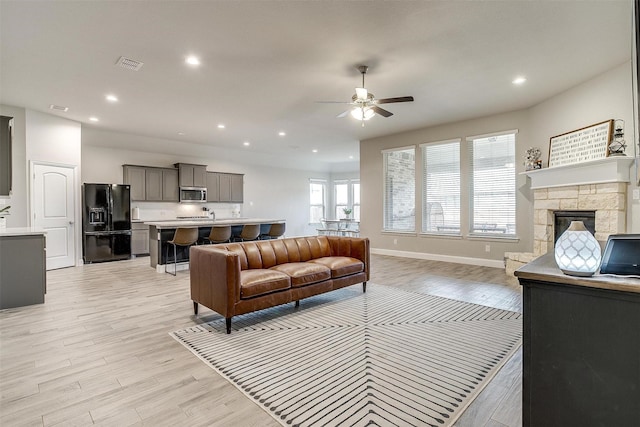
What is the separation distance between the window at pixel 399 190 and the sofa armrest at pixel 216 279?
17.0ft

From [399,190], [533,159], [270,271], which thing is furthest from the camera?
[399,190]

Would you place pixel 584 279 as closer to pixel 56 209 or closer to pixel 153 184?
pixel 56 209

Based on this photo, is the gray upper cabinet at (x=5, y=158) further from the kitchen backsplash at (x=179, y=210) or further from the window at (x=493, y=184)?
the window at (x=493, y=184)

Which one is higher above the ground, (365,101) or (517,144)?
(365,101)

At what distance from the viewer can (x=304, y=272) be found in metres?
3.55

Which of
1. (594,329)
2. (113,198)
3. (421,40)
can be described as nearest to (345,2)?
(421,40)

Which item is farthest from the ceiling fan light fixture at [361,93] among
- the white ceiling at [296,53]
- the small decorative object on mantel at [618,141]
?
the small decorative object on mantel at [618,141]

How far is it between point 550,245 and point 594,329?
14.6 ft

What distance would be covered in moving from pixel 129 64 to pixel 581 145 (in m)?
6.03

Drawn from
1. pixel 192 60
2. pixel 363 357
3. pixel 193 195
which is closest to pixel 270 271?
pixel 363 357

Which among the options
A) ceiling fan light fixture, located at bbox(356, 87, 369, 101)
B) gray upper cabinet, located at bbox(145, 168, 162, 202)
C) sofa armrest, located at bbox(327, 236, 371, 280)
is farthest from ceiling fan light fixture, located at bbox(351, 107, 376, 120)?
gray upper cabinet, located at bbox(145, 168, 162, 202)

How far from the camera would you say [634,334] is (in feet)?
3.61

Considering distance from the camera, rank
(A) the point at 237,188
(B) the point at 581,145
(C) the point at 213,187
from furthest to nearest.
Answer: (A) the point at 237,188, (C) the point at 213,187, (B) the point at 581,145

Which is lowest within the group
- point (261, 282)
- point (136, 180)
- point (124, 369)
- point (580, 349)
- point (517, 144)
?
point (124, 369)
